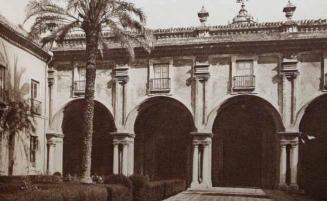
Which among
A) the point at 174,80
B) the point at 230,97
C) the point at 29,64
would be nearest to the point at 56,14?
the point at 29,64

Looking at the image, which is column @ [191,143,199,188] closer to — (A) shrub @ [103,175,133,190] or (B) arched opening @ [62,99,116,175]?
(B) arched opening @ [62,99,116,175]

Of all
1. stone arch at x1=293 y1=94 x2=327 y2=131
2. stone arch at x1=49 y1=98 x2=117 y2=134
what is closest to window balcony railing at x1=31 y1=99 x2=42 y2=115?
stone arch at x1=49 y1=98 x2=117 y2=134

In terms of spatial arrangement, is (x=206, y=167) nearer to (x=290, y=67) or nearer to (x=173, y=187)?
(x=173, y=187)

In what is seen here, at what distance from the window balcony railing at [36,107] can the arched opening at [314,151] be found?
1376cm

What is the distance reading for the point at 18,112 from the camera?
23.0m

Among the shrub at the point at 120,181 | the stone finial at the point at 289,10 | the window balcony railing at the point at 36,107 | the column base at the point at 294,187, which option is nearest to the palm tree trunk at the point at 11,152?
the window balcony railing at the point at 36,107

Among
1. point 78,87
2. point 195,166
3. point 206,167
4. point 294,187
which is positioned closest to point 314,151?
point 294,187

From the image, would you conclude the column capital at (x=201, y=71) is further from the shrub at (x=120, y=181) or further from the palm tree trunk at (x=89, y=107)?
the shrub at (x=120, y=181)

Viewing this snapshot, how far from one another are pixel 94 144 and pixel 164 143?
13.4ft

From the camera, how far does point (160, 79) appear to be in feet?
84.4

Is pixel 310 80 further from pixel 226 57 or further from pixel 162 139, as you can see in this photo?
pixel 162 139

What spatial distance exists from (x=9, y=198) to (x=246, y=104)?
63.1ft

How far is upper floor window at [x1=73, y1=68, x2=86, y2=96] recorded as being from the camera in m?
26.6

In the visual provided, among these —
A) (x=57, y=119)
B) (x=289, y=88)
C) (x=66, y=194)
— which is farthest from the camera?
(x=57, y=119)
